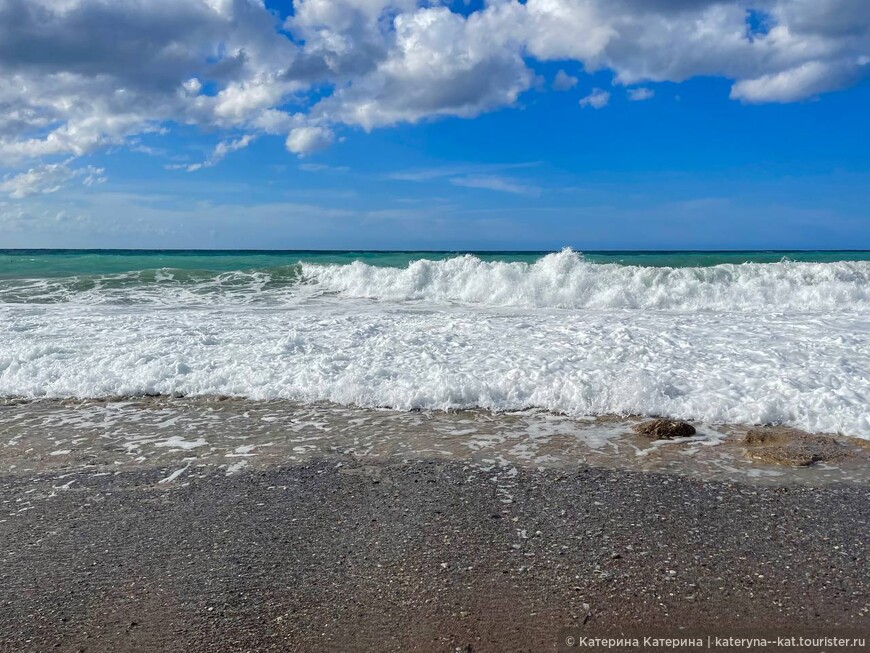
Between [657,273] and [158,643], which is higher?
[657,273]

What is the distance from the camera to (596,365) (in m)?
7.27

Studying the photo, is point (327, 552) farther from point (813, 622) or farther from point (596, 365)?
point (596, 365)

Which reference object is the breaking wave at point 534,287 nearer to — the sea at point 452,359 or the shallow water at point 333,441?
the sea at point 452,359

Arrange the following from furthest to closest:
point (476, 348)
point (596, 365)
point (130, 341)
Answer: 1. point (130, 341)
2. point (476, 348)
3. point (596, 365)

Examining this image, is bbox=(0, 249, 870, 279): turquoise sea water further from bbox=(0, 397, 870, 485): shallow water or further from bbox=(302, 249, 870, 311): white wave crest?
bbox=(0, 397, 870, 485): shallow water

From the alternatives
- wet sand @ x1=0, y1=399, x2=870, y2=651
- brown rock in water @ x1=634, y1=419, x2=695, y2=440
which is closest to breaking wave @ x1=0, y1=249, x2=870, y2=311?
brown rock in water @ x1=634, y1=419, x2=695, y2=440

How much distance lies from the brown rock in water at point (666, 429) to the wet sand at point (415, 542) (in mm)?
154

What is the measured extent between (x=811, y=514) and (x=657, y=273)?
44.5 feet

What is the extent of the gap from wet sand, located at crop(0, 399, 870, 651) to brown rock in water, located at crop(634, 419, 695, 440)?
0.15m

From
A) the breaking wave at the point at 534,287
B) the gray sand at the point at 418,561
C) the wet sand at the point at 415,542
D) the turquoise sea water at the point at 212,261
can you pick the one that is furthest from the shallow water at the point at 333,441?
the turquoise sea water at the point at 212,261

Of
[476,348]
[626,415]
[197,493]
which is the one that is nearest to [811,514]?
[626,415]

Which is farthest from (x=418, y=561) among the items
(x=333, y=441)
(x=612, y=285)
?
(x=612, y=285)

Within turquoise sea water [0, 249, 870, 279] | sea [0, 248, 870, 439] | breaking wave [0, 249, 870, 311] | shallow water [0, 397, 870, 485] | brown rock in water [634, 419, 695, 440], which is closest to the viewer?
shallow water [0, 397, 870, 485]

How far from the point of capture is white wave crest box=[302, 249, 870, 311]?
15.1 metres
